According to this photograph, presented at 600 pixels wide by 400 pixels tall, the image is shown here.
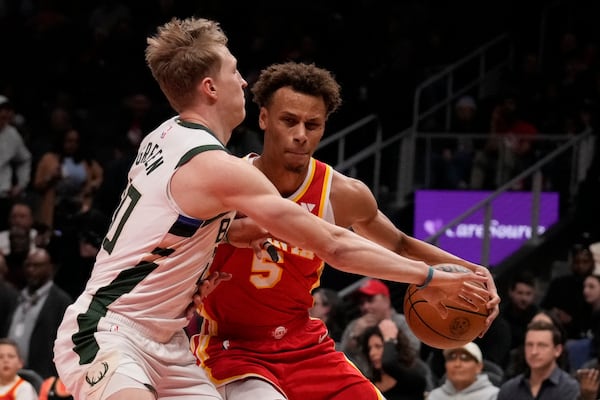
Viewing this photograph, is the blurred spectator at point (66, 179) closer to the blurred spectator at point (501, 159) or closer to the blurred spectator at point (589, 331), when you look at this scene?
the blurred spectator at point (501, 159)

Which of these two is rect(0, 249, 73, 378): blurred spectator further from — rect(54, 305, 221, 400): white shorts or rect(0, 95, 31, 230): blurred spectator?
rect(54, 305, 221, 400): white shorts

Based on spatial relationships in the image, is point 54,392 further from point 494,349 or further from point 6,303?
point 494,349

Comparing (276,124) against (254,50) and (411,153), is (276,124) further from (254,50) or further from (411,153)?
(254,50)

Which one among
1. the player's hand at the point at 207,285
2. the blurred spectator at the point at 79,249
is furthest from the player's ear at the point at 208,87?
the blurred spectator at the point at 79,249

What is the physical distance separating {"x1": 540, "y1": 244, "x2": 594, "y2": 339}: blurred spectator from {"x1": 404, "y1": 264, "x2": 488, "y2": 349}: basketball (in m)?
5.16

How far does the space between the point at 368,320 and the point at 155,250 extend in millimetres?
4921

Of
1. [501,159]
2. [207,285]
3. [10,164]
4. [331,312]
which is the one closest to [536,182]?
[501,159]

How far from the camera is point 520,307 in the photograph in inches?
394

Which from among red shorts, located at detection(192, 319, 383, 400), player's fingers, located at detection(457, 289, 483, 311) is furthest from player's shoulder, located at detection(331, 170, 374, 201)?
player's fingers, located at detection(457, 289, 483, 311)

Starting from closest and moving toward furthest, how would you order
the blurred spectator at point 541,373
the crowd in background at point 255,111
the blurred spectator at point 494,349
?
the blurred spectator at point 541,373
the blurred spectator at point 494,349
the crowd in background at point 255,111

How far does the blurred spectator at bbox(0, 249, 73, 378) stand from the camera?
395 inches

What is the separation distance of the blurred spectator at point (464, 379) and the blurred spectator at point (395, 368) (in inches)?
9.2

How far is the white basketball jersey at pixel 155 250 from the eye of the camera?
455 cm

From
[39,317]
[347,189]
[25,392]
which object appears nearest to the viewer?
[347,189]
